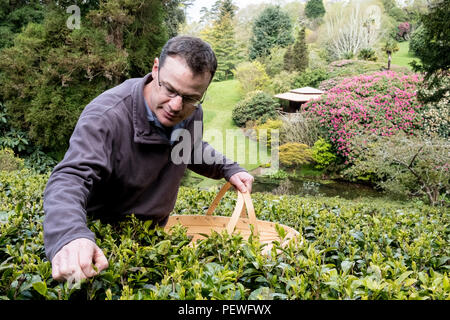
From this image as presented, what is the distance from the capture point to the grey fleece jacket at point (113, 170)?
3.84 ft

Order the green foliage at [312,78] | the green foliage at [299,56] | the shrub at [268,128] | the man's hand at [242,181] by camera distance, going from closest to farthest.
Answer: the man's hand at [242,181] < the shrub at [268,128] < the green foliage at [312,78] < the green foliage at [299,56]

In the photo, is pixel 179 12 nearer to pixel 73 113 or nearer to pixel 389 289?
pixel 73 113

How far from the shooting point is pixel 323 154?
1387cm

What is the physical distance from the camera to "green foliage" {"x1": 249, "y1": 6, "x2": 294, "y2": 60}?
84.3ft

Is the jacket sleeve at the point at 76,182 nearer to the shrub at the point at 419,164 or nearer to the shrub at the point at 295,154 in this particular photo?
the shrub at the point at 419,164

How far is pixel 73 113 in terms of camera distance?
872cm

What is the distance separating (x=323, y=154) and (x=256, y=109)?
16.7 ft

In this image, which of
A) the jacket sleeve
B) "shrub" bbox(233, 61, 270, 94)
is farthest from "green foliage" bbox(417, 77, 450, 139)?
the jacket sleeve

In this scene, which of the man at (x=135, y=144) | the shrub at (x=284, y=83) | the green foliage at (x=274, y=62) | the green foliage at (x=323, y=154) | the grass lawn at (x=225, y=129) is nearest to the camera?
the man at (x=135, y=144)

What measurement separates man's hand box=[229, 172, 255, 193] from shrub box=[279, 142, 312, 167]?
39.8 feet

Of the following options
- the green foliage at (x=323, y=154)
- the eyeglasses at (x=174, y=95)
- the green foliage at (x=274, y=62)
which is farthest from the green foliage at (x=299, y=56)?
the eyeglasses at (x=174, y=95)

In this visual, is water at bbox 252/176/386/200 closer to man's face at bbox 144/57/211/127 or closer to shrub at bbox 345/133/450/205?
shrub at bbox 345/133/450/205

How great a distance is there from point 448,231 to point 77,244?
263 centimetres

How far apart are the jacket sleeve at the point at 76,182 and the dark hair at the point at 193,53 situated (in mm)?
430
